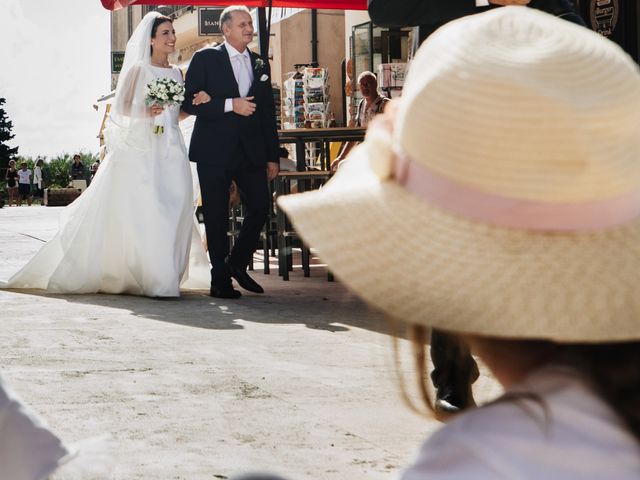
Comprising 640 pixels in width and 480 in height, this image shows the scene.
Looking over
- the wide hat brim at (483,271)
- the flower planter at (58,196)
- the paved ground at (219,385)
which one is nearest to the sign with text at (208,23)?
the flower planter at (58,196)

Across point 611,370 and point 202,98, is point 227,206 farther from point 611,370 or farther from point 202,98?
point 611,370

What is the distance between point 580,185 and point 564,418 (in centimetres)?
24

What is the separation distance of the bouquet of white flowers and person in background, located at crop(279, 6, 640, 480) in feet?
28.9

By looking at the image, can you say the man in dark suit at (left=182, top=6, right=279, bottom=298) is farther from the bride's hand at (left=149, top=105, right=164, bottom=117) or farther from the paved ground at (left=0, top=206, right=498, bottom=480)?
the paved ground at (left=0, top=206, right=498, bottom=480)

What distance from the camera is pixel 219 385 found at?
18.0 ft

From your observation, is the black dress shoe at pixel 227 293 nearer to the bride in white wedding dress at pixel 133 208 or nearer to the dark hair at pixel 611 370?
the bride in white wedding dress at pixel 133 208

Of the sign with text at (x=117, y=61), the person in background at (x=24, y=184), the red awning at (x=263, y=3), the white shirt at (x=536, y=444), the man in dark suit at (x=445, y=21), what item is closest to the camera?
the white shirt at (x=536, y=444)

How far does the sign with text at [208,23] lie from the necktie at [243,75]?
741 inches

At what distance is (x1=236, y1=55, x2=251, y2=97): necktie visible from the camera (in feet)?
32.8

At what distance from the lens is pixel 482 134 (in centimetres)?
131

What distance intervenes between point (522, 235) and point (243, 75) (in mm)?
8832

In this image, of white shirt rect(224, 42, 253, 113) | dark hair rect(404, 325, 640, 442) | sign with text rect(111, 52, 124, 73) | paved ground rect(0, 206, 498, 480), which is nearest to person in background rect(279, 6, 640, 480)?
dark hair rect(404, 325, 640, 442)

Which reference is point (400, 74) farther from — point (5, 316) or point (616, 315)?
point (616, 315)

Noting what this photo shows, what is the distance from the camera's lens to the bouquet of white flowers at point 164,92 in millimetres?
10070
